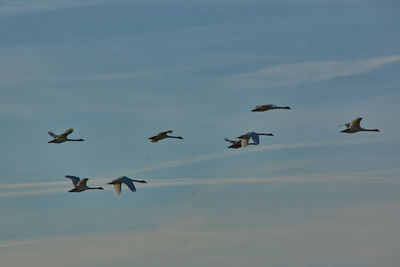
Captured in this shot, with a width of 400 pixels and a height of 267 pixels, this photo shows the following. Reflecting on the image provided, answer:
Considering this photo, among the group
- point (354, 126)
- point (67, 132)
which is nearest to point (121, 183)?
point (67, 132)

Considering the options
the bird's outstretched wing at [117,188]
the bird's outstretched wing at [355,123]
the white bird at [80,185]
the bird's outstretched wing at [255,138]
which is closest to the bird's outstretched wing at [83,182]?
the white bird at [80,185]

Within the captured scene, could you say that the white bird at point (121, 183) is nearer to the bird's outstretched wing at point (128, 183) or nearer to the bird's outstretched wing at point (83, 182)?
the bird's outstretched wing at point (128, 183)

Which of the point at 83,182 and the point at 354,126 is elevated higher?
the point at 354,126

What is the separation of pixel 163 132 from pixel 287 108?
17.8 metres

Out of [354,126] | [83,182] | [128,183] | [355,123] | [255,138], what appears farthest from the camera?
[83,182]

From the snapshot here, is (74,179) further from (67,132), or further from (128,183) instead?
(128,183)

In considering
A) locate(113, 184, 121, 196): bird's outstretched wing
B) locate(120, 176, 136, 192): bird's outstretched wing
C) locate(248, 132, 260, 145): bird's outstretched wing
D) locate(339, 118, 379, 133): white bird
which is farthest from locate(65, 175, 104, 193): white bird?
locate(339, 118, 379, 133): white bird

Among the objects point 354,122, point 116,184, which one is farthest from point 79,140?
point 354,122

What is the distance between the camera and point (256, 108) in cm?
14125

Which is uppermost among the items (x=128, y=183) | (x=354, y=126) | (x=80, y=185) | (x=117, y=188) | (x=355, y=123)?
(x=355, y=123)

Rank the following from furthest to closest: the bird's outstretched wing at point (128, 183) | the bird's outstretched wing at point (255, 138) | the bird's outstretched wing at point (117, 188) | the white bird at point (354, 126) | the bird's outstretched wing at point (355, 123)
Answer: the white bird at point (354, 126)
the bird's outstretched wing at point (355, 123)
the bird's outstretched wing at point (117, 188)
the bird's outstretched wing at point (255, 138)
the bird's outstretched wing at point (128, 183)

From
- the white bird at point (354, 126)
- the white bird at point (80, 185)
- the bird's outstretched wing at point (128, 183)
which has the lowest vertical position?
the bird's outstretched wing at point (128, 183)

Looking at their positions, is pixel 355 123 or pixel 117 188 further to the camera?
pixel 355 123

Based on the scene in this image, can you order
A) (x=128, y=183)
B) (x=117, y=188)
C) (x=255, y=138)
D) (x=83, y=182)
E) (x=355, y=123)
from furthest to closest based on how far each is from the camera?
(x=83, y=182)
(x=355, y=123)
(x=117, y=188)
(x=255, y=138)
(x=128, y=183)
